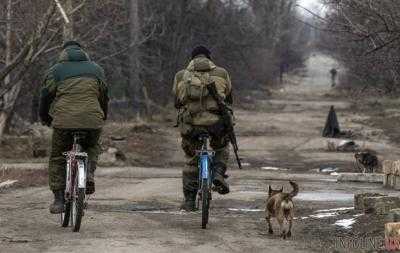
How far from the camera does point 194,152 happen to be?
9.58m

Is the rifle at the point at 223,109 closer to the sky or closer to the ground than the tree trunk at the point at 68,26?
closer to the ground

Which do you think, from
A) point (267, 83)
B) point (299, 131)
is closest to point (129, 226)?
point (299, 131)

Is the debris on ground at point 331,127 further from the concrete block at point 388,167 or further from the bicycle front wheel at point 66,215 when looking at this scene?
the bicycle front wheel at point 66,215

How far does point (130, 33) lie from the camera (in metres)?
35.3

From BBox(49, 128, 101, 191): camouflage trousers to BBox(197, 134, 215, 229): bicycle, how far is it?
114 cm

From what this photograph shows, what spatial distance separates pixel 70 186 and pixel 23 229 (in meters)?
0.66

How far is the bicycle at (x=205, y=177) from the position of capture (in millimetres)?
8688

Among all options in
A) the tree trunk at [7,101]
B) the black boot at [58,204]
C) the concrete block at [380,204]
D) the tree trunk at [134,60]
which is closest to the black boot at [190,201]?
the black boot at [58,204]

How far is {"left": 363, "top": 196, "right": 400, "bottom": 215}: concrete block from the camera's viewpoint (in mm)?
9445

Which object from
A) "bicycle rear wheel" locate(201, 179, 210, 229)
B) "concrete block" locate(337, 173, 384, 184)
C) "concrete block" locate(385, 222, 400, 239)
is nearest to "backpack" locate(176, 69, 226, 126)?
"bicycle rear wheel" locate(201, 179, 210, 229)

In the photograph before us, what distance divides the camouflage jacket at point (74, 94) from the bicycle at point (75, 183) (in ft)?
0.58

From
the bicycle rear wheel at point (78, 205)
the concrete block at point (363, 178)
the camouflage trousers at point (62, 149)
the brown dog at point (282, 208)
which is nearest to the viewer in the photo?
the bicycle rear wheel at point (78, 205)

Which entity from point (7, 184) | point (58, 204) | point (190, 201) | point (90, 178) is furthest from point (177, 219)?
point (7, 184)

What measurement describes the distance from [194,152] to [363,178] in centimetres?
643
